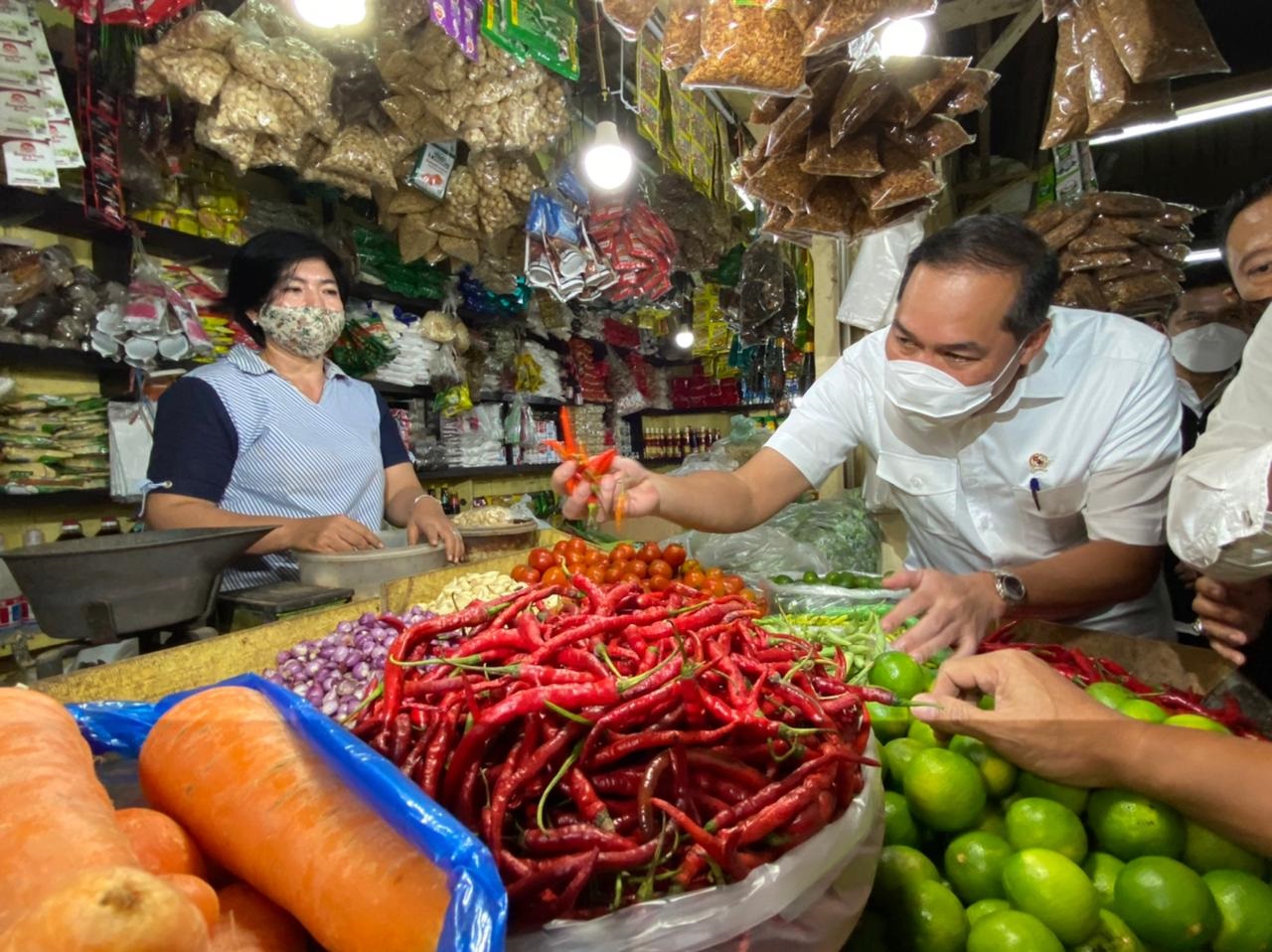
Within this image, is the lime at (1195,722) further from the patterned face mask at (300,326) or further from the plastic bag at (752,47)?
the patterned face mask at (300,326)

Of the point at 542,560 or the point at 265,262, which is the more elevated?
the point at 265,262

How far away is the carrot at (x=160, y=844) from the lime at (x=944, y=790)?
98 centimetres

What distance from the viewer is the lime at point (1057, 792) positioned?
3.71ft

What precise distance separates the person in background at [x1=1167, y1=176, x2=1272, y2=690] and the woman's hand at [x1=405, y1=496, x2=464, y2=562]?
2.36 metres

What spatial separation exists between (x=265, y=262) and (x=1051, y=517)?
3.15 m

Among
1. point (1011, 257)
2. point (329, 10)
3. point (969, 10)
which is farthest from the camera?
point (969, 10)

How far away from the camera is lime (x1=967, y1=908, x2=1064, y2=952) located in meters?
0.90

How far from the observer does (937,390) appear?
83.2 inches

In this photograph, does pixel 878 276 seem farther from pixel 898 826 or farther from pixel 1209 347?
pixel 898 826

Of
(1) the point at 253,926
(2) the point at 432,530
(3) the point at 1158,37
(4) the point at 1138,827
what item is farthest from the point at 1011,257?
(2) the point at 432,530

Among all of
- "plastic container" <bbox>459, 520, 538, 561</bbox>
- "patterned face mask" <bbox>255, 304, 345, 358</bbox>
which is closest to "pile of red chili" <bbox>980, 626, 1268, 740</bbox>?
"plastic container" <bbox>459, 520, 538, 561</bbox>

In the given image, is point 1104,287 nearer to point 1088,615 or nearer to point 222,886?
point 1088,615

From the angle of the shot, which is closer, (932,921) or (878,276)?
(932,921)

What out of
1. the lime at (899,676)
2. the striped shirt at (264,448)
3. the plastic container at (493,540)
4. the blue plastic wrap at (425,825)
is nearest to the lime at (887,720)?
the lime at (899,676)
